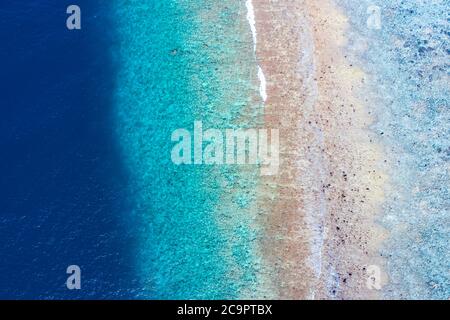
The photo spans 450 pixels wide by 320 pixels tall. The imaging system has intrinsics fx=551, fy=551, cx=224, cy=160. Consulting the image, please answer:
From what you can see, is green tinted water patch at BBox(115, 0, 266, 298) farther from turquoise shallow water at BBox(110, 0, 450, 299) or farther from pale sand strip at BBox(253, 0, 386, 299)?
pale sand strip at BBox(253, 0, 386, 299)

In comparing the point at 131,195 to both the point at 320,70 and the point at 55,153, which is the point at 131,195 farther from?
the point at 320,70

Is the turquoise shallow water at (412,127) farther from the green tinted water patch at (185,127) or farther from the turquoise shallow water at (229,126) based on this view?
the green tinted water patch at (185,127)

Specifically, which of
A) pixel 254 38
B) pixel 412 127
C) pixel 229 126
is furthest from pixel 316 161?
pixel 254 38

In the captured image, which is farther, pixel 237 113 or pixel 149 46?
pixel 149 46

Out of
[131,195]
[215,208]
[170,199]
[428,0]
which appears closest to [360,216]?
[215,208]

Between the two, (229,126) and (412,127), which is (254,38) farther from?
(412,127)

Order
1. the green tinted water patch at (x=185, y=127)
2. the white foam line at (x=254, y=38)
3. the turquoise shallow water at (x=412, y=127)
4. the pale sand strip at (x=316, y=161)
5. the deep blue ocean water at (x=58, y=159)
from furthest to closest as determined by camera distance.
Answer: the white foam line at (x=254, y=38) < the green tinted water patch at (x=185, y=127) < the deep blue ocean water at (x=58, y=159) < the turquoise shallow water at (x=412, y=127) < the pale sand strip at (x=316, y=161)

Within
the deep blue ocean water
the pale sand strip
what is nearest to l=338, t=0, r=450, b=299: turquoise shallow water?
the pale sand strip

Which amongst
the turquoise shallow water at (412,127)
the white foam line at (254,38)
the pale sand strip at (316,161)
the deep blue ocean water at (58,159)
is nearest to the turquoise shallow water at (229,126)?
the turquoise shallow water at (412,127)
